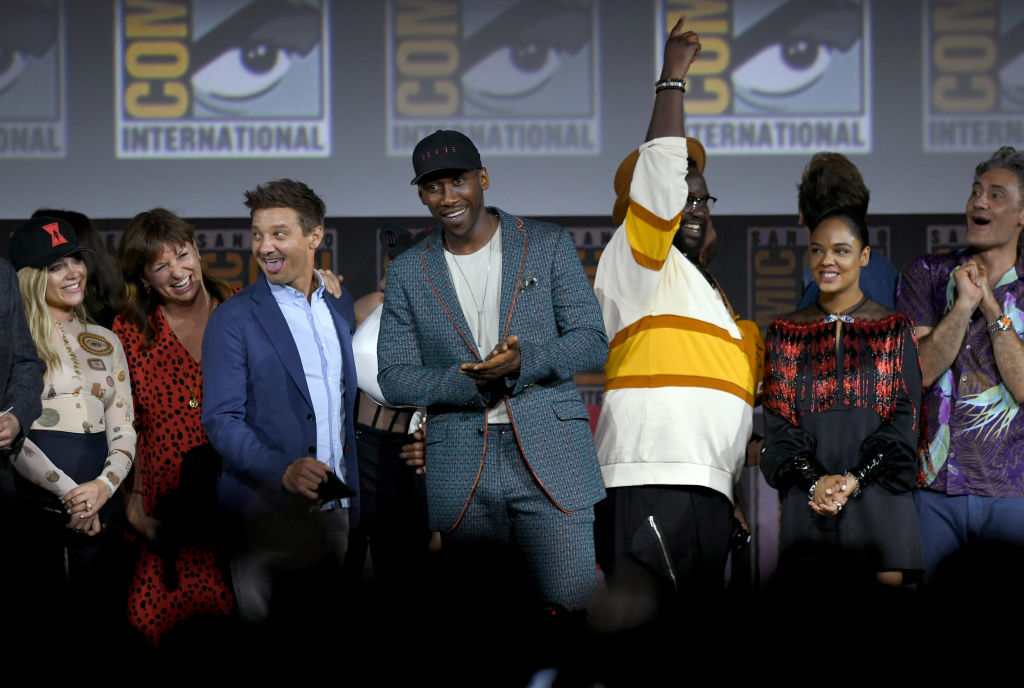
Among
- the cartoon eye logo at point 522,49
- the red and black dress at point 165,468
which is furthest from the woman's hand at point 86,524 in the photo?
the cartoon eye logo at point 522,49

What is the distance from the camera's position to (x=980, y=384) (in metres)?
3.07

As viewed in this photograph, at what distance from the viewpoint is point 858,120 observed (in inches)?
204

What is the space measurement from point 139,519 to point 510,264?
1.53 m

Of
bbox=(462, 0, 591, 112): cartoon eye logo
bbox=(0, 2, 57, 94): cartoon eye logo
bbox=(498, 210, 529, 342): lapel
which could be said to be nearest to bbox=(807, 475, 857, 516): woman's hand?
bbox=(498, 210, 529, 342): lapel

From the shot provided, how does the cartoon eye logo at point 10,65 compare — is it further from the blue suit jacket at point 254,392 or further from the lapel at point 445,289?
the lapel at point 445,289

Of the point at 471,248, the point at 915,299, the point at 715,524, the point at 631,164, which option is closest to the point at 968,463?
the point at 915,299

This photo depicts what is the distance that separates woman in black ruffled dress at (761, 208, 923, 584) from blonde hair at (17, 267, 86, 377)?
2194 mm

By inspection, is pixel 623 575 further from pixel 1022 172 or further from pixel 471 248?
pixel 1022 172

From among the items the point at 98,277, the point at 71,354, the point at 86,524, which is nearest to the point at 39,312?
the point at 71,354

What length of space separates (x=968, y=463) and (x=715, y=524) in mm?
820

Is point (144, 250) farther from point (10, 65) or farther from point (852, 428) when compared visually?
point (10, 65)

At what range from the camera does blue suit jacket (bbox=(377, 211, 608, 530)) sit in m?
2.54

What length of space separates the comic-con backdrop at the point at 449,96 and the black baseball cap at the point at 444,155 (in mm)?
2612

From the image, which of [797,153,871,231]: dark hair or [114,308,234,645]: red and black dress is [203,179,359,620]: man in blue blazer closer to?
[114,308,234,645]: red and black dress
